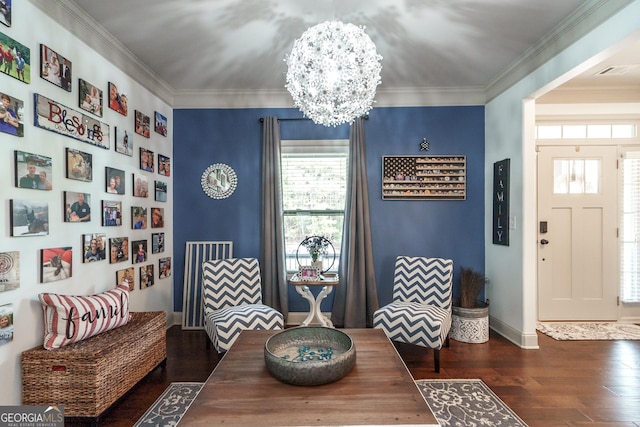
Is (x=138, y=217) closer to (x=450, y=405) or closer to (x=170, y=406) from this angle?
(x=170, y=406)

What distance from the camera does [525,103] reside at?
10.6 ft

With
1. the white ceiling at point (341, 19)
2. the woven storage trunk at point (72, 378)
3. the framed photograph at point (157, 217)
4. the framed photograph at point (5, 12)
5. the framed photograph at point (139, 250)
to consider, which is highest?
the white ceiling at point (341, 19)

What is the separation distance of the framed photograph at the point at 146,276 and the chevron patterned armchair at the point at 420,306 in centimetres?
231

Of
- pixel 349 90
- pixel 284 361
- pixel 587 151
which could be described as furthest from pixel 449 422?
pixel 587 151

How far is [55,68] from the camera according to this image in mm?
2230

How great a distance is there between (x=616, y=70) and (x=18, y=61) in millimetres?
5000

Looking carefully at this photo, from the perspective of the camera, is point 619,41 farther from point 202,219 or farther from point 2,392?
point 2,392

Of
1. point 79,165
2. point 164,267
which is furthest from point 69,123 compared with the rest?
point 164,267

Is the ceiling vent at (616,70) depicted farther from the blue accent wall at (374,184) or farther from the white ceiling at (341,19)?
the blue accent wall at (374,184)

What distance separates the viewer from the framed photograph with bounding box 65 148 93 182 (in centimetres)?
235

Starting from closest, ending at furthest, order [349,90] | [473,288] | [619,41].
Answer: [349,90], [619,41], [473,288]

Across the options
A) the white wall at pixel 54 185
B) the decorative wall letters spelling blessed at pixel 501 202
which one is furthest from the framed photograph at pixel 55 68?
the decorative wall letters spelling blessed at pixel 501 202

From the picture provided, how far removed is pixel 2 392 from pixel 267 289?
2.27 meters

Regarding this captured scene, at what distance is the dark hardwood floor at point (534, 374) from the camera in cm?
217
